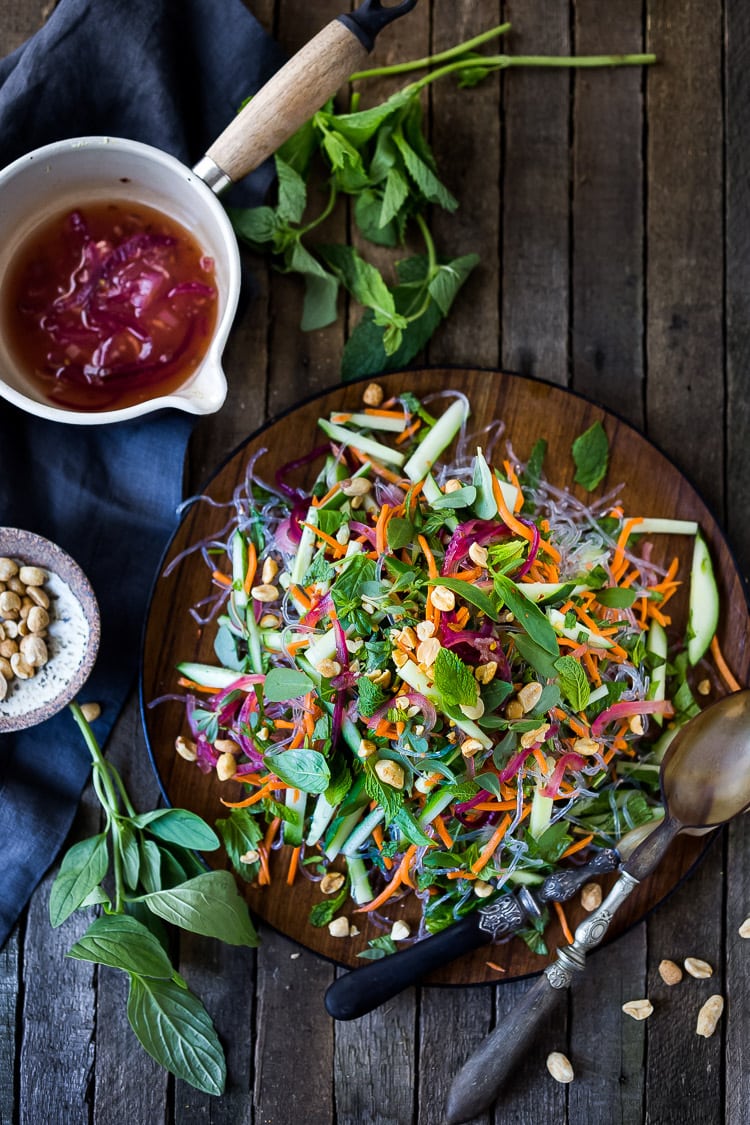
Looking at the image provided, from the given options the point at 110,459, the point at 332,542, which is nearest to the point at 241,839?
the point at 332,542

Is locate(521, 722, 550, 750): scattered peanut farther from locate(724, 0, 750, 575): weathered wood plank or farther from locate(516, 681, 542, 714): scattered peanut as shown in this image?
locate(724, 0, 750, 575): weathered wood plank

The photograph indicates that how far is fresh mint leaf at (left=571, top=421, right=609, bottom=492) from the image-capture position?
1.82 metres

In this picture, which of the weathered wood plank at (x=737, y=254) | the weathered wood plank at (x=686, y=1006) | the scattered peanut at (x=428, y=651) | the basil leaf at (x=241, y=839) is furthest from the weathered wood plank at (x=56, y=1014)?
the weathered wood plank at (x=737, y=254)

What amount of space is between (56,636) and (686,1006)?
1.43 metres

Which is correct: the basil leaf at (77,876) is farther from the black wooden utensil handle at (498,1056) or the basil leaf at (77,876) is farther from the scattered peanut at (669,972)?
the scattered peanut at (669,972)

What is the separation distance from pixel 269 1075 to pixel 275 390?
1352 mm

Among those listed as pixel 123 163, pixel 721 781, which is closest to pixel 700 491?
pixel 721 781

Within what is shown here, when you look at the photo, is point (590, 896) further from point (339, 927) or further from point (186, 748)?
point (186, 748)

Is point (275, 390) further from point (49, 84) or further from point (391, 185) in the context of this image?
point (49, 84)

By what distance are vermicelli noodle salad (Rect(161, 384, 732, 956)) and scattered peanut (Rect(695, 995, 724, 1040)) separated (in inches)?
17.1

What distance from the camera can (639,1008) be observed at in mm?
1890

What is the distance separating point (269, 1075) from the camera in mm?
1886

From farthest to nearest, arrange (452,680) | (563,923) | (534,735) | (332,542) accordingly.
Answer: (563,923), (332,542), (534,735), (452,680)

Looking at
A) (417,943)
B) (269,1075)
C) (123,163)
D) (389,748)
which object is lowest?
(269,1075)
